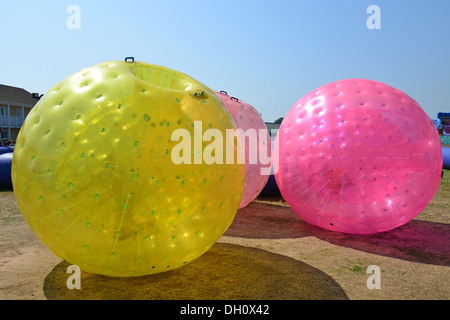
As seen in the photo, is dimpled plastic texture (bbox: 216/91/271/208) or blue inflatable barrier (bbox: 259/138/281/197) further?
blue inflatable barrier (bbox: 259/138/281/197)

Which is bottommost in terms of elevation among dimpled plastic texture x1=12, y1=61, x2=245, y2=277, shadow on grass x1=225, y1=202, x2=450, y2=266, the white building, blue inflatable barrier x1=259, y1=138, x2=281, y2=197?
shadow on grass x1=225, y1=202, x2=450, y2=266

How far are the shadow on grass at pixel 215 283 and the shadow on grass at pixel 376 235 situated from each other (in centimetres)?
106

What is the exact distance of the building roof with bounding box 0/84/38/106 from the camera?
3262cm

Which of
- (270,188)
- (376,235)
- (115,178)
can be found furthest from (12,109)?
(376,235)

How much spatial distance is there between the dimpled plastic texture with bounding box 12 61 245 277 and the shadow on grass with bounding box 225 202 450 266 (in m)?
2.01

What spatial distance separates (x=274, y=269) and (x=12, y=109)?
37.1 metres

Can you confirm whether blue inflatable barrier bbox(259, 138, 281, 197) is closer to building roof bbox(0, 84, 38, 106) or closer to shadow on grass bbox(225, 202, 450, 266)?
shadow on grass bbox(225, 202, 450, 266)

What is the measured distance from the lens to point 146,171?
2480 mm

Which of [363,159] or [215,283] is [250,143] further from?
[215,283]

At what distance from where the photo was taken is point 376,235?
14.9 ft

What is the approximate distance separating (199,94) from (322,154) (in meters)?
1.90

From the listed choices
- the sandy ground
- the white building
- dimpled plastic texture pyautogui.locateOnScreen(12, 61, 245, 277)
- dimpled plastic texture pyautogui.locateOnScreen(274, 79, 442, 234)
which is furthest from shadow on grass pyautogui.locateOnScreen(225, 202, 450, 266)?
the white building

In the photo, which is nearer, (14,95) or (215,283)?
(215,283)

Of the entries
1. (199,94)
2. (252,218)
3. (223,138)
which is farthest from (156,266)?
(252,218)
